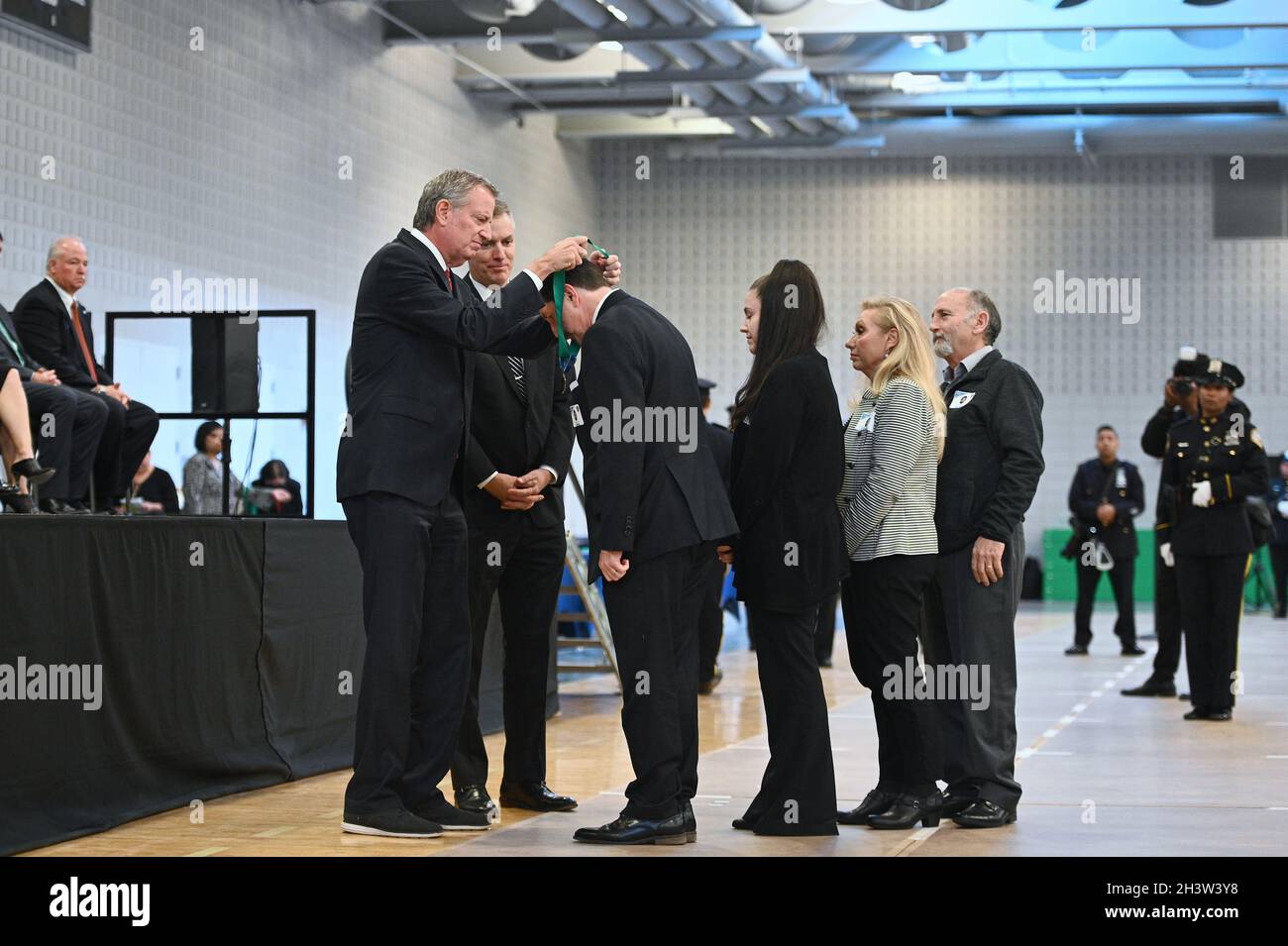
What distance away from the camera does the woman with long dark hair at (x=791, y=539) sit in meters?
4.75

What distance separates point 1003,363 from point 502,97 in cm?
1282

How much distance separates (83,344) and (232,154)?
14.7ft

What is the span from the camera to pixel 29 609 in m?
4.65

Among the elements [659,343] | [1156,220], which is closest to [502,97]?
[1156,220]

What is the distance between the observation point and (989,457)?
523cm

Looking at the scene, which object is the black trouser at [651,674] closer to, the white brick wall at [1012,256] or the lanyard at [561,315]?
the lanyard at [561,315]

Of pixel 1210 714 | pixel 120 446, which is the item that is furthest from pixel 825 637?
pixel 120 446

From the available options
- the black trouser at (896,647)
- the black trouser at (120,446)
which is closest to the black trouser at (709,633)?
the black trouser at (120,446)

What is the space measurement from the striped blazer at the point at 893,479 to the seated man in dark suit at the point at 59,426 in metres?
3.75

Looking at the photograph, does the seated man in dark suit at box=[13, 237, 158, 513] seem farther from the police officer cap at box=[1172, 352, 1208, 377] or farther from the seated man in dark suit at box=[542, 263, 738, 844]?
the police officer cap at box=[1172, 352, 1208, 377]

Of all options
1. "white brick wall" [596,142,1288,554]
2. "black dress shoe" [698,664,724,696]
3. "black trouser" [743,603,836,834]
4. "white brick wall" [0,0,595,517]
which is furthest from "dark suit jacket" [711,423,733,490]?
"white brick wall" [596,142,1288,554]

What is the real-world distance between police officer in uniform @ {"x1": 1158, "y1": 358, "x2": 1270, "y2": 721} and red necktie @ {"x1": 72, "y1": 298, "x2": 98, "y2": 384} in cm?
566

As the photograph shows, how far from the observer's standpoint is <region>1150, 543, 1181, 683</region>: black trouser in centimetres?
983
